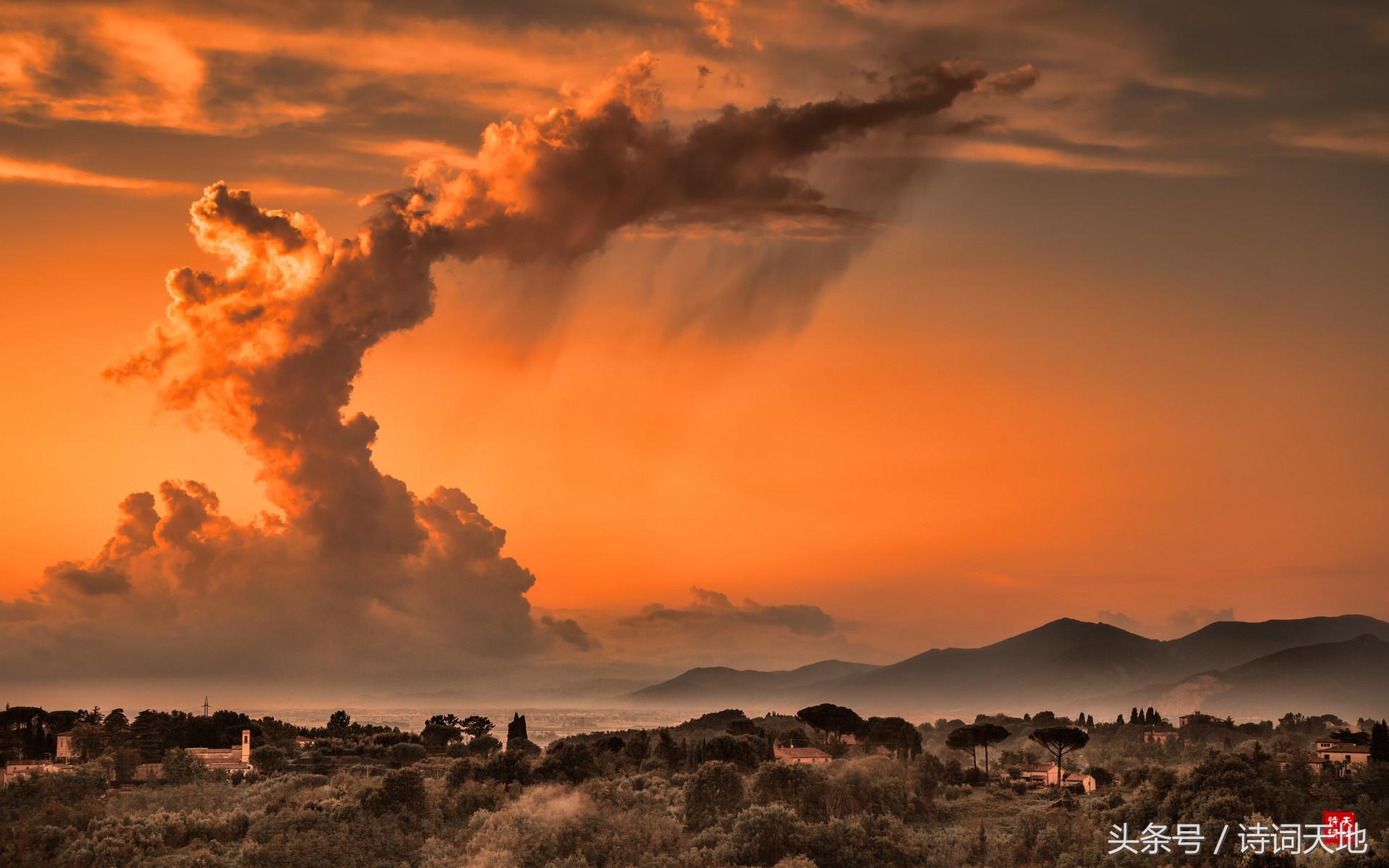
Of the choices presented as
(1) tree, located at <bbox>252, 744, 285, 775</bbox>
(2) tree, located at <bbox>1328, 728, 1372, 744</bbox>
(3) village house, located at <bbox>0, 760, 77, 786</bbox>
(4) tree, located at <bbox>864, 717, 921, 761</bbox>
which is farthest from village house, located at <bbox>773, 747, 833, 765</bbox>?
(3) village house, located at <bbox>0, 760, 77, 786</bbox>

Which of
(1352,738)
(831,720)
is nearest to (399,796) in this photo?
(831,720)

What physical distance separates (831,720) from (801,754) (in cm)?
2232

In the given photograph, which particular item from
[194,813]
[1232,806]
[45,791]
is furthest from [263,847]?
[1232,806]

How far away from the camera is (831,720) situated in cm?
12150

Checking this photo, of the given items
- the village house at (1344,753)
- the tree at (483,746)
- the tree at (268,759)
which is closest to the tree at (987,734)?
the village house at (1344,753)

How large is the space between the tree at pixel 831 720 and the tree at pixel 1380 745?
4492cm

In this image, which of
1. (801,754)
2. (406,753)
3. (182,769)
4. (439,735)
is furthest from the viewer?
(439,735)

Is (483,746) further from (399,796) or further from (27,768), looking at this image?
(399,796)

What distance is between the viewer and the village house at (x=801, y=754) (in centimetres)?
9719

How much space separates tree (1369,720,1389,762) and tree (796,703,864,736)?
1768 inches

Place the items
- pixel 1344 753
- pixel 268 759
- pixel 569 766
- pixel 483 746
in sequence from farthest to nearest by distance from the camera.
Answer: pixel 483 746
pixel 1344 753
pixel 268 759
pixel 569 766

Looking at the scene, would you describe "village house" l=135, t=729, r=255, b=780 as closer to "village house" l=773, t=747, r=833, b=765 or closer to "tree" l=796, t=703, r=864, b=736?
"village house" l=773, t=747, r=833, b=765

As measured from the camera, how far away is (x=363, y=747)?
102250 millimetres

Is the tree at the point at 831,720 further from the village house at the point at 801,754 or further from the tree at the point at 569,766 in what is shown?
the tree at the point at 569,766
